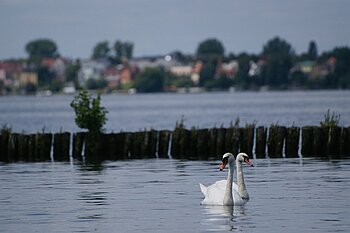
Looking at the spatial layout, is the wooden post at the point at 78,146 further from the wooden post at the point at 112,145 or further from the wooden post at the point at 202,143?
the wooden post at the point at 202,143

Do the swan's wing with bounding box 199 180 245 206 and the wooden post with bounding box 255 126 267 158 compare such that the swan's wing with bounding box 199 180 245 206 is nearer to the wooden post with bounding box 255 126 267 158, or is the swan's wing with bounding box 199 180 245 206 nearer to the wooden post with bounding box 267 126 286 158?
the wooden post with bounding box 267 126 286 158

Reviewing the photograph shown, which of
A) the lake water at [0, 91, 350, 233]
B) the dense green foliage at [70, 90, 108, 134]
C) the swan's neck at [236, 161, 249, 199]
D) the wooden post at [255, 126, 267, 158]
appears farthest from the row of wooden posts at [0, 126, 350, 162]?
the swan's neck at [236, 161, 249, 199]

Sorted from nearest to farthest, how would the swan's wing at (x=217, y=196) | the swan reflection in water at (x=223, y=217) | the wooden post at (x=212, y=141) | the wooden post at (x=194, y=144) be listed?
the swan reflection in water at (x=223, y=217) → the swan's wing at (x=217, y=196) → the wooden post at (x=212, y=141) → the wooden post at (x=194, y=144)

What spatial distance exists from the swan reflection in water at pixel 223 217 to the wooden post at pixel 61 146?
59.2 feet

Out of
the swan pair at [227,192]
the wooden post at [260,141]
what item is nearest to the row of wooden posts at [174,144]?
the wooden post at [260,141]

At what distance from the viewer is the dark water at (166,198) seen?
25750 millimetres

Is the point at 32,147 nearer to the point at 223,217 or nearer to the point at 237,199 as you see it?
the point at 237,199

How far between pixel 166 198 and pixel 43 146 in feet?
53.6

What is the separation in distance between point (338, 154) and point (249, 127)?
11.3 feet

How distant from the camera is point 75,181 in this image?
35.9m

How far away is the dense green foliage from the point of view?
46.7 meters

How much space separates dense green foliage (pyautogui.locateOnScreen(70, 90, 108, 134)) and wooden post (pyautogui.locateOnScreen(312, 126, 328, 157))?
752 centimetres

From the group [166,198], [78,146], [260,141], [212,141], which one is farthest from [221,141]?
[166,198]

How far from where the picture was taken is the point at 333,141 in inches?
1745
